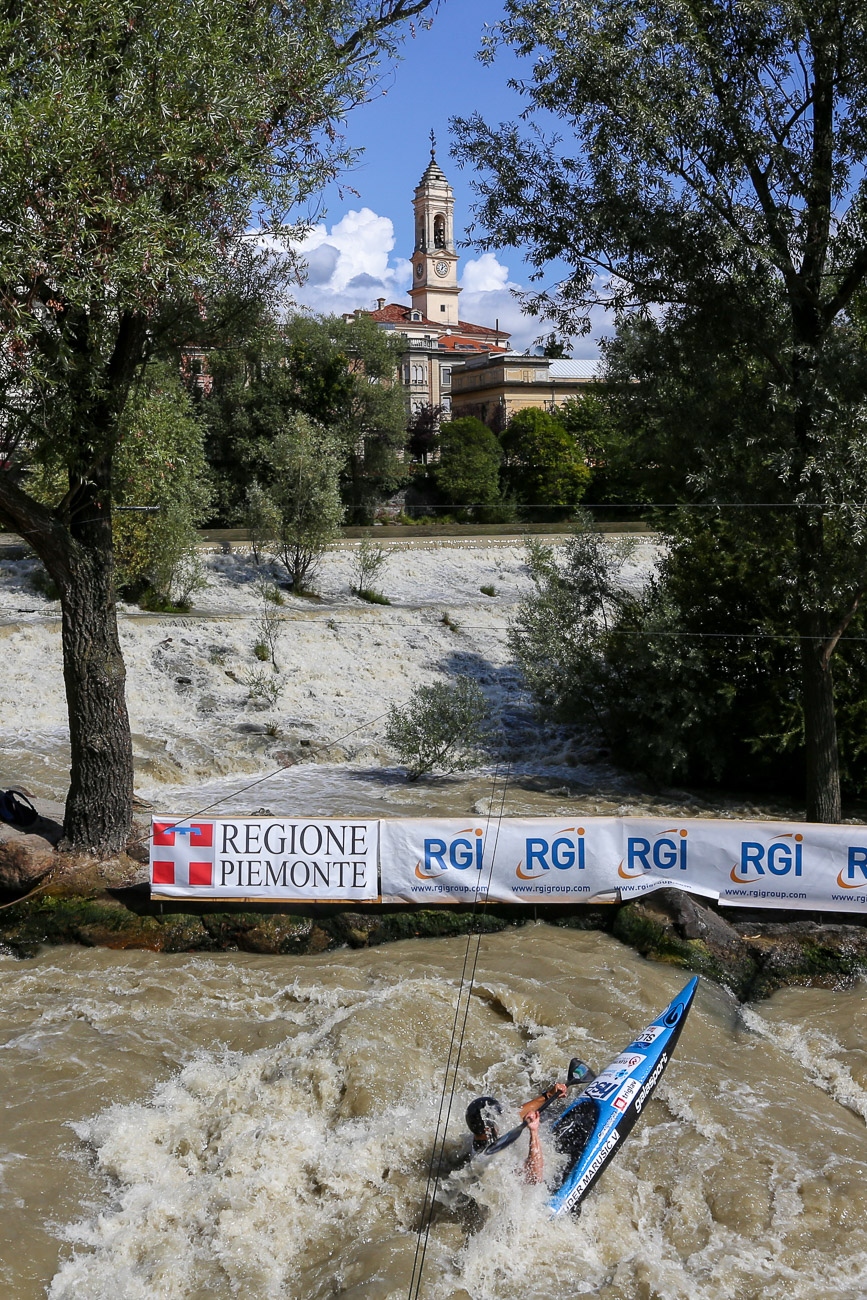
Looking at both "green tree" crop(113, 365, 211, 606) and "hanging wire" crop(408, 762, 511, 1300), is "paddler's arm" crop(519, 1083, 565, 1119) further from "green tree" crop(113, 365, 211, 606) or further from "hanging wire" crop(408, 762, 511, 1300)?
"green tree" crop(113, 365, 211, 606)

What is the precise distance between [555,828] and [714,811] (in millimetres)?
8392

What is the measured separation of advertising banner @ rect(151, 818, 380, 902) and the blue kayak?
14.7 feet

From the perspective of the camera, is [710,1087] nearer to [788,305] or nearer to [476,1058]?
[476,1058]

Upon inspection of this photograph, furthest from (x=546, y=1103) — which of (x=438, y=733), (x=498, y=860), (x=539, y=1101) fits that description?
(x=438, y=733)

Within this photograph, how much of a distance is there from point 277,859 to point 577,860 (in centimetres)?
353

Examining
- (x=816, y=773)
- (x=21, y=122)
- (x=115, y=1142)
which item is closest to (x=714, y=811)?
(x=816, y=773)

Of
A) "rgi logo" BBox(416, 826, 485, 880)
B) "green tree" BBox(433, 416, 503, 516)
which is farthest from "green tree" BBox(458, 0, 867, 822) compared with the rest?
"green tree" BBox(433, 416, 503, 516)

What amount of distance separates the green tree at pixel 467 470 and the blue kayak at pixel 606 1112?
49.9 metres

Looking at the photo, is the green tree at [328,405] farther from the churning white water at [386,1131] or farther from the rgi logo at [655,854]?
the churning white water at [386,1131]

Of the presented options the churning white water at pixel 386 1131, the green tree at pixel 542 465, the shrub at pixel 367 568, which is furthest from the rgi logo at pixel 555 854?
the green tree at pixel 542 465

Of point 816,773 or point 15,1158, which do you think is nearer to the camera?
point 15,1158

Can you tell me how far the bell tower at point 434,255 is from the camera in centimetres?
11231

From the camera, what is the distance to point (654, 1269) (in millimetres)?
7684

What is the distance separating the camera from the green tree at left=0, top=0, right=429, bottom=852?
1183cm
